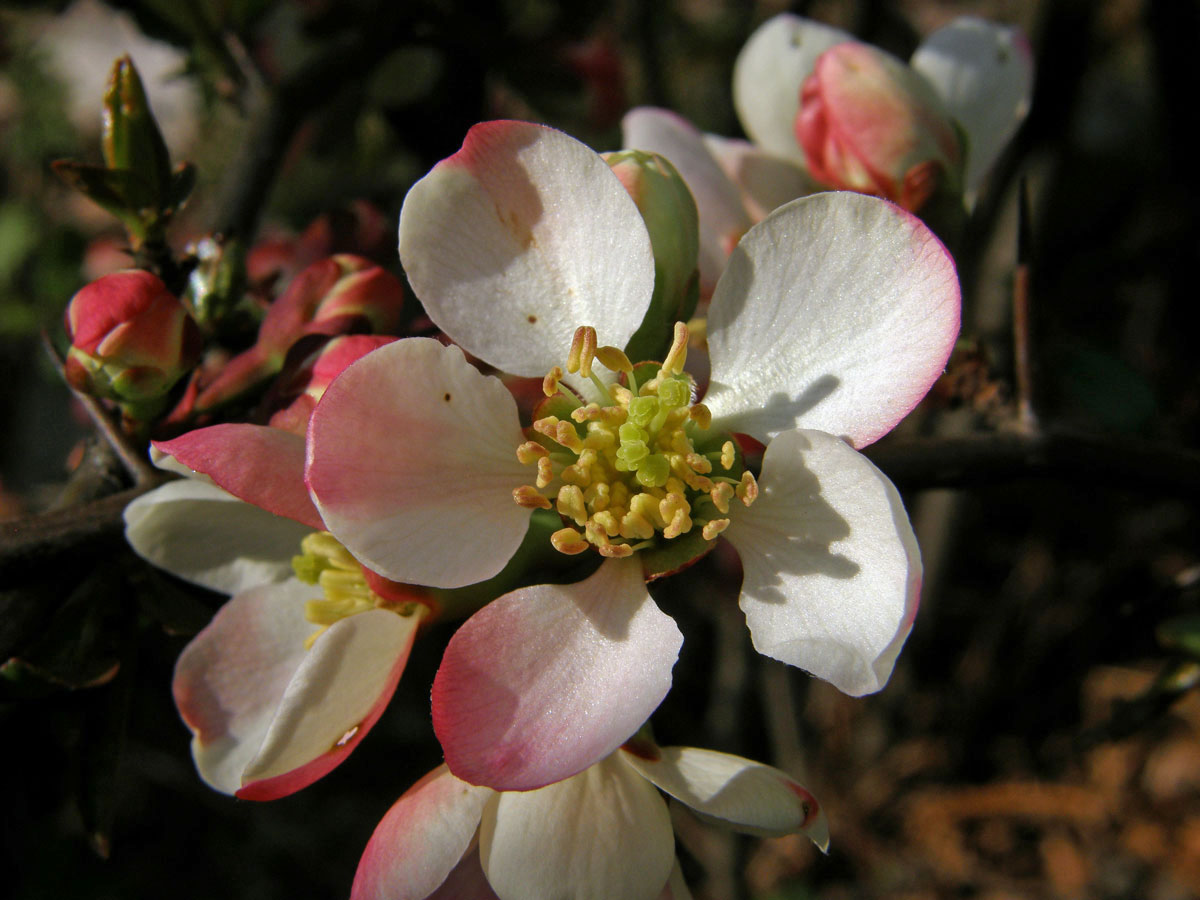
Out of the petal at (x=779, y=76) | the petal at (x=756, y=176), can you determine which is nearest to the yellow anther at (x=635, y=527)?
the petal at (x=756, y=176)

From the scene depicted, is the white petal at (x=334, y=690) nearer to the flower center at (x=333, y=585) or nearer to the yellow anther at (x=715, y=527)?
the flower center at (x=333, y=585)

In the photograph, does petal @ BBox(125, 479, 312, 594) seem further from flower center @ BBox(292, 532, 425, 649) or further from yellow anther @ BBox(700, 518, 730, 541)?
yellow anther @ BBox(700, 518, 730, 541)

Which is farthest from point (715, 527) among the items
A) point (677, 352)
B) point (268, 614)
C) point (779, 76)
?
point (779, 76)

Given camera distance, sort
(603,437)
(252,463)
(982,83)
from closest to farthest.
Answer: (252,463)
(603,437)
(982,83)

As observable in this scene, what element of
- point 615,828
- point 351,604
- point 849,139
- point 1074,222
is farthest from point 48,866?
point 1074,222

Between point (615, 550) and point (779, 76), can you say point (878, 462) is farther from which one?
point (779, 76)

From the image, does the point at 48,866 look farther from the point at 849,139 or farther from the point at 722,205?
the point at 849,139

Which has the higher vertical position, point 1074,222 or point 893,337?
point 893,337
